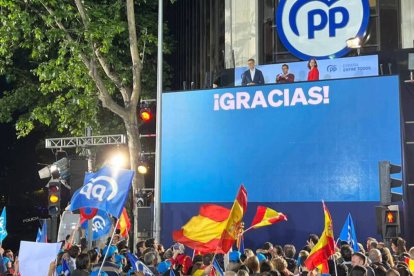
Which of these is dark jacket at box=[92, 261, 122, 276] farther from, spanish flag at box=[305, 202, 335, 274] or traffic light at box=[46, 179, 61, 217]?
traffic light at box=[46, 179, 61, 217]

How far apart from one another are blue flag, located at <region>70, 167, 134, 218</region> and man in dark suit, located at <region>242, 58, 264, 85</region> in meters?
9.96

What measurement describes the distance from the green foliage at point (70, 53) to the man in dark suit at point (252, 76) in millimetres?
4851

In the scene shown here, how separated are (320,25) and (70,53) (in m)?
8.95

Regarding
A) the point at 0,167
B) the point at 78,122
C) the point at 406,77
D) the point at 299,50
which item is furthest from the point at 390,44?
the point at 0,167

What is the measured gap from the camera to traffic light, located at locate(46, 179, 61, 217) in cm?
1858

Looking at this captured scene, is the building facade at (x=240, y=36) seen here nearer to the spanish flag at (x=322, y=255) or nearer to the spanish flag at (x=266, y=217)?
the spanish flag at (x=266, y=217)

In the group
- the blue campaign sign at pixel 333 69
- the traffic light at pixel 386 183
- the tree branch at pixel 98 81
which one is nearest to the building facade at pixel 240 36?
the blue campaign sign at pixel 333 69

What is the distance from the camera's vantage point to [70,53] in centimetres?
2552

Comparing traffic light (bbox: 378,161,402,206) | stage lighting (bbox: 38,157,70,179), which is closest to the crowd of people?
traffic light (bbox: 378,161,402,206)

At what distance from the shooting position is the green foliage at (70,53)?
22.9 metres

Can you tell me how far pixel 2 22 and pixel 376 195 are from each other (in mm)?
13594

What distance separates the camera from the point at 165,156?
777 inches

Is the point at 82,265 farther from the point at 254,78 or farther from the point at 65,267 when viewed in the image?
the point at 254,78

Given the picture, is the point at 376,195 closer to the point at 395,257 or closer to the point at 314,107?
the point at 314,107
